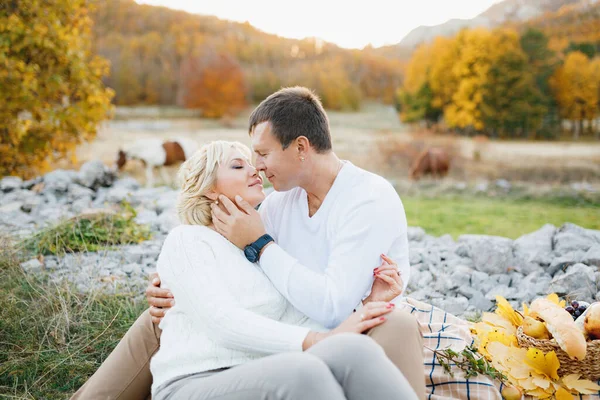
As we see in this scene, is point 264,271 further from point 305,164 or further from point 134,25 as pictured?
point 134,25

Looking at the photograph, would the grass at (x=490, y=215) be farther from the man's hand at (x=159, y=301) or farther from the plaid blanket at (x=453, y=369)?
the man's hand at (x=159, y=301)

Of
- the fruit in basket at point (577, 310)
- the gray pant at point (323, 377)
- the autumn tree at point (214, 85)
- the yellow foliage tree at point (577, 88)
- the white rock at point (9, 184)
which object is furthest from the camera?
the autumn tree at point (214, 85)

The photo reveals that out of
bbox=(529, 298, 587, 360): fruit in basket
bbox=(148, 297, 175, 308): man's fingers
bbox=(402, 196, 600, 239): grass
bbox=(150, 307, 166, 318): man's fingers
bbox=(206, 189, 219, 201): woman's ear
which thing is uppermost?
bbox=(206, 189, 219, 201): woman's ear

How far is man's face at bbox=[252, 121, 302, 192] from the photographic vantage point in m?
2.59

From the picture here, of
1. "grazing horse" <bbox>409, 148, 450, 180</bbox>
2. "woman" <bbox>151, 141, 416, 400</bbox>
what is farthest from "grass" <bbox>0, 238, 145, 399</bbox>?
"grazing horse" <bbox>409, 148, 450, 180</bbox>

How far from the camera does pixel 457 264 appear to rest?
15.7 feet

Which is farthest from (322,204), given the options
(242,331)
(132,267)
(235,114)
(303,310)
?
(235,114)

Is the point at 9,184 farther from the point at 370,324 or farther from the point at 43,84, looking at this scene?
the point at 370,324

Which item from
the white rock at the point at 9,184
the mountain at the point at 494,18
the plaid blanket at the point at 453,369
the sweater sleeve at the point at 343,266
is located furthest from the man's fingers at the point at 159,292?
the mountain at the point at 494,18

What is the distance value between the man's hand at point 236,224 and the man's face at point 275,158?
0.88 feet

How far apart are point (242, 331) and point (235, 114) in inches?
482

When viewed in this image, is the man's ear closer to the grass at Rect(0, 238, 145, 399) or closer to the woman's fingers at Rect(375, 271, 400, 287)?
the woman's fingers at Rect(375, 271, 400, 287)

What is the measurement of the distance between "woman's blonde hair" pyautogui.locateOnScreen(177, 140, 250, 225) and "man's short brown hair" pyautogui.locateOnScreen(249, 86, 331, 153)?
0.24 metres

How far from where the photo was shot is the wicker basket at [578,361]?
7.84ft
